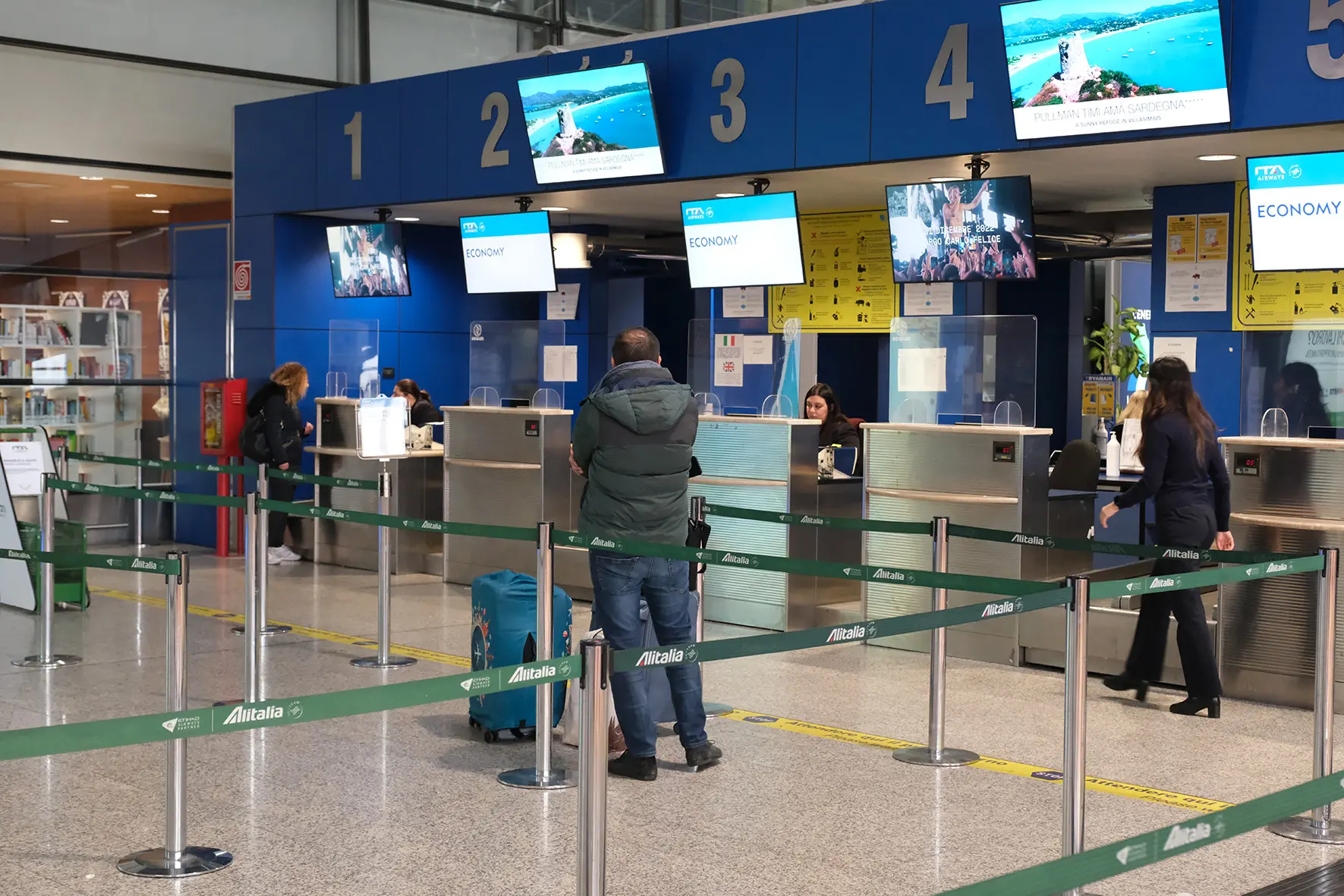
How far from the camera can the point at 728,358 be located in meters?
9.35

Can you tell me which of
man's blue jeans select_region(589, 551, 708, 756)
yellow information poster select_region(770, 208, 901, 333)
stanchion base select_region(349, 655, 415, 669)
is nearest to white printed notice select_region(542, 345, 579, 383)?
yellow information poster select_region(770, 208, 901, 333)

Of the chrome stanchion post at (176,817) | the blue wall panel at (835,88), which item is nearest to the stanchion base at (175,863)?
the chrome stanchion post at (176,817)

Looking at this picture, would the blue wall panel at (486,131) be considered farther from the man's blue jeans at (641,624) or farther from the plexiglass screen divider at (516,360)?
the man's blue jeans at (641,624)

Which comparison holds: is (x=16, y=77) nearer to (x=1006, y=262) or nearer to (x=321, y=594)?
(x=321, y=594)

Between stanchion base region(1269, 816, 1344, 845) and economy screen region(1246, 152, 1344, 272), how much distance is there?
132 inches

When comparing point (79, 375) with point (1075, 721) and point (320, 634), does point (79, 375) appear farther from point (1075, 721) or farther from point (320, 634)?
point (1075, 721)

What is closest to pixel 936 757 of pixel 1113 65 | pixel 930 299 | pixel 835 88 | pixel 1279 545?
pixel 1279 545

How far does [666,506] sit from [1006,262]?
12.0ft

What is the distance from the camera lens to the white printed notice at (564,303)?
41.8ft

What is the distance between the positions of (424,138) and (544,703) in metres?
6.41

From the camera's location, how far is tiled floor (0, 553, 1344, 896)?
13.8 ft

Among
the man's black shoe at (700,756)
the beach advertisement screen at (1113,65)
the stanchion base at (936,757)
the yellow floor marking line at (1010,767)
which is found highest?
the beach advertisement screen at (1113,65)

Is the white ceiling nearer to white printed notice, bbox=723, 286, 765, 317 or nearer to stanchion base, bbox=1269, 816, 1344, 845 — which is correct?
white printed notice, bbox=723, 286, 765, 317

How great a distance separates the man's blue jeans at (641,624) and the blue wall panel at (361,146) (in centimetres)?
625
